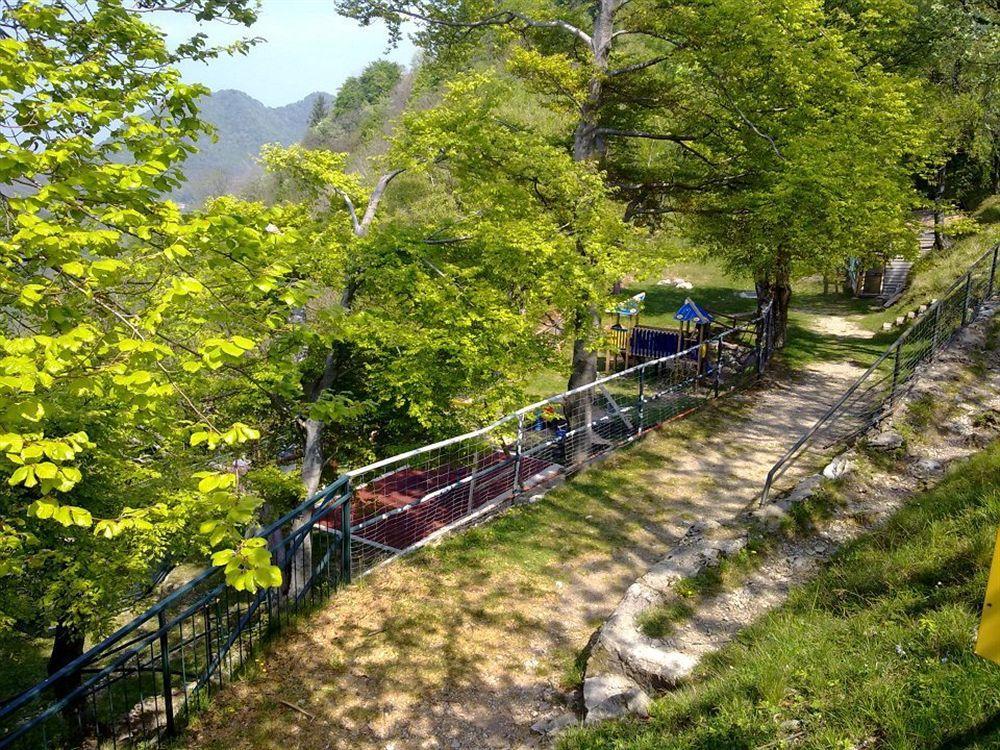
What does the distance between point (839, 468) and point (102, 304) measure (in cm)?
797

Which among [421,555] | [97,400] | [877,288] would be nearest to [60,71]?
[97,400]

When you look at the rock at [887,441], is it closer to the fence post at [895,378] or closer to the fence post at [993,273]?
the fence post at [895,378]

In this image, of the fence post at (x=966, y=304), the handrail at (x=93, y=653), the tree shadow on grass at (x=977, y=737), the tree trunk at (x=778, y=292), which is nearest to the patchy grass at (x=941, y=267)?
A: the tree trunk at (x=778, y=292)

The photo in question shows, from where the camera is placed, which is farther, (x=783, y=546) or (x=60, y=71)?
(x=783, y=546)

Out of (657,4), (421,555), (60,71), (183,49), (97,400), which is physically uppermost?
(657,4)

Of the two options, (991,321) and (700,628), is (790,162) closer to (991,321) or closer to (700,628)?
(991,321)

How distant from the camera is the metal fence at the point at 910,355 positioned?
10156 millimetres

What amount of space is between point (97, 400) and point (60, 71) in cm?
425

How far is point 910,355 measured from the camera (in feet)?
35.9

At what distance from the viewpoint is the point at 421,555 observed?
330 inches

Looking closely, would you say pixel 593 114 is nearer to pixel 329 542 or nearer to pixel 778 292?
pixel 778 292

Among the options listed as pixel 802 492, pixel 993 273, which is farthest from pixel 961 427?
pixel 993 273

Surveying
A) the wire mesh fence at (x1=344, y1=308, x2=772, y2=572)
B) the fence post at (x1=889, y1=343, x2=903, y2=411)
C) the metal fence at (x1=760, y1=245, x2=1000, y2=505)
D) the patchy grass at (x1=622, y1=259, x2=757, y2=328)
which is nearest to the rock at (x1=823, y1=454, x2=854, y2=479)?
the metal fence at (x1=760, y1=245, x2=1000, y2=505)

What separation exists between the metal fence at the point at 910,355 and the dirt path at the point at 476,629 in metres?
1.26
